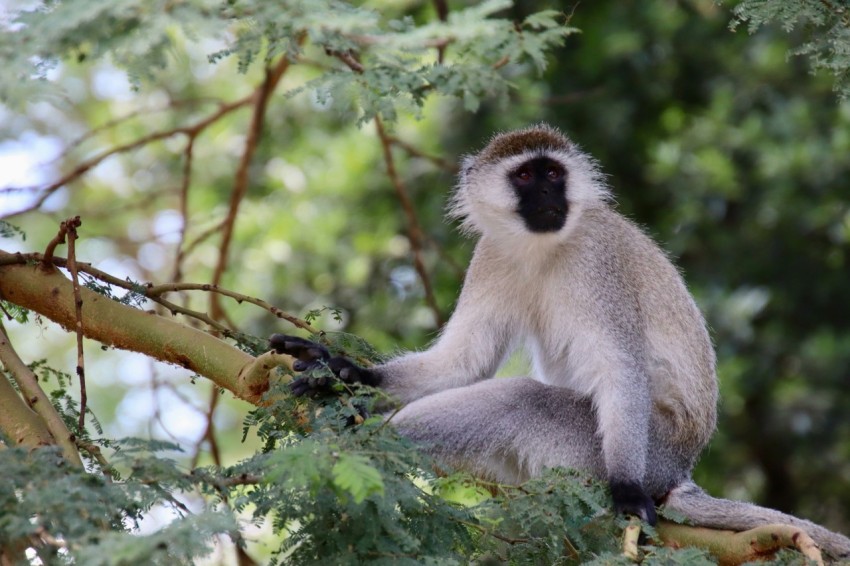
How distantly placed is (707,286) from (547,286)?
527 centimetres

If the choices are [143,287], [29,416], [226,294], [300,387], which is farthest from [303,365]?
[29,416]

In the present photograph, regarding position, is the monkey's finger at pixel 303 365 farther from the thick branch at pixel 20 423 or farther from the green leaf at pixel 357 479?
the green leaf at pixel 357 479

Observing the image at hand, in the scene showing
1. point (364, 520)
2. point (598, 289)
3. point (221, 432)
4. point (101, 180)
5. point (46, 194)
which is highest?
point (101, 180)

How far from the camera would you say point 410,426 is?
5020 millimetres

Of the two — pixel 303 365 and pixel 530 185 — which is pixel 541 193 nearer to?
pixel 530 185

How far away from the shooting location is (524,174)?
598 cm

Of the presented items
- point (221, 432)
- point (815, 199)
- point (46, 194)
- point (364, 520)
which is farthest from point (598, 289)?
point (221, 432)

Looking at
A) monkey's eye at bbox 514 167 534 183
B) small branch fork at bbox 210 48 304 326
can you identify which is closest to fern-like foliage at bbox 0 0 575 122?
monkey's eye at bbox 514 167 534 183

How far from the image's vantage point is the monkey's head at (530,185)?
19.0 ft

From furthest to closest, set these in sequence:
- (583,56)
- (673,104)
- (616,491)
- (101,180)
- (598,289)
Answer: (101,180)
(673,104)
(583,56)
(598,289)
(616,491)

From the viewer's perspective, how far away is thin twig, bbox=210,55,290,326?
7.21 metres

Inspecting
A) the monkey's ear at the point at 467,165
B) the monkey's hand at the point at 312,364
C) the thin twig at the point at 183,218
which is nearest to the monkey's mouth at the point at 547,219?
the monkey's ear at the point at 467,165

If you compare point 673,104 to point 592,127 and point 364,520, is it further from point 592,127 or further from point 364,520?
point 364,520

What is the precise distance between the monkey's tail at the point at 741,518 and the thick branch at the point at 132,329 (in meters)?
2.13
